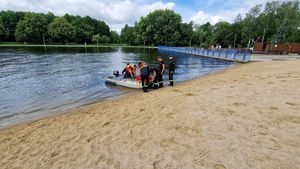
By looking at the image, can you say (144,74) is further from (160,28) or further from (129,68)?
(160,28)

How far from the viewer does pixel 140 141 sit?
437 cm

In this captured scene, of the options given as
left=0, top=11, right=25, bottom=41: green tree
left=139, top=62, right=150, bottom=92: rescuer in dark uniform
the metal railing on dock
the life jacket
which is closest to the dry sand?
left=139, top=62, right=150, bottom=92: rescuer in dark uniform

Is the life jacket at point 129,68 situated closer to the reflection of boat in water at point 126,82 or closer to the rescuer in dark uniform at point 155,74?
the reflection of boat in water at point 126,82

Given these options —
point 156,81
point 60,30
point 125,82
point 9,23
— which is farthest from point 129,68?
point 9,23

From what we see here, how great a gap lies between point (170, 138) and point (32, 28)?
304ft

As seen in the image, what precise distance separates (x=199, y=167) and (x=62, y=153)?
287 centimetres

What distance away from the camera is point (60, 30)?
8031cm

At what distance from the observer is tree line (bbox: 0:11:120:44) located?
7938cm

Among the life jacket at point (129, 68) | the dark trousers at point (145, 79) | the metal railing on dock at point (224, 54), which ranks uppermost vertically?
the metal railing on dock at point (224, 54)

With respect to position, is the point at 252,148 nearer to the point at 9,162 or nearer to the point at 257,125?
the point at 257,125

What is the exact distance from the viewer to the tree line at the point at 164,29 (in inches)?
2147

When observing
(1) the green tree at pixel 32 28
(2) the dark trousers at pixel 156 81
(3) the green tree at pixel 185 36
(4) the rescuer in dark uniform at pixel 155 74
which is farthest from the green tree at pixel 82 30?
(2) the dark trousers at pixel 156 81

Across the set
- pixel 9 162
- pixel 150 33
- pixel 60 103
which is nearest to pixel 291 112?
pixel 9 162

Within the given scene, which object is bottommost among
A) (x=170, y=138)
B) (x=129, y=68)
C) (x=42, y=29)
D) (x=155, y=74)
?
(x=170, y=138)
